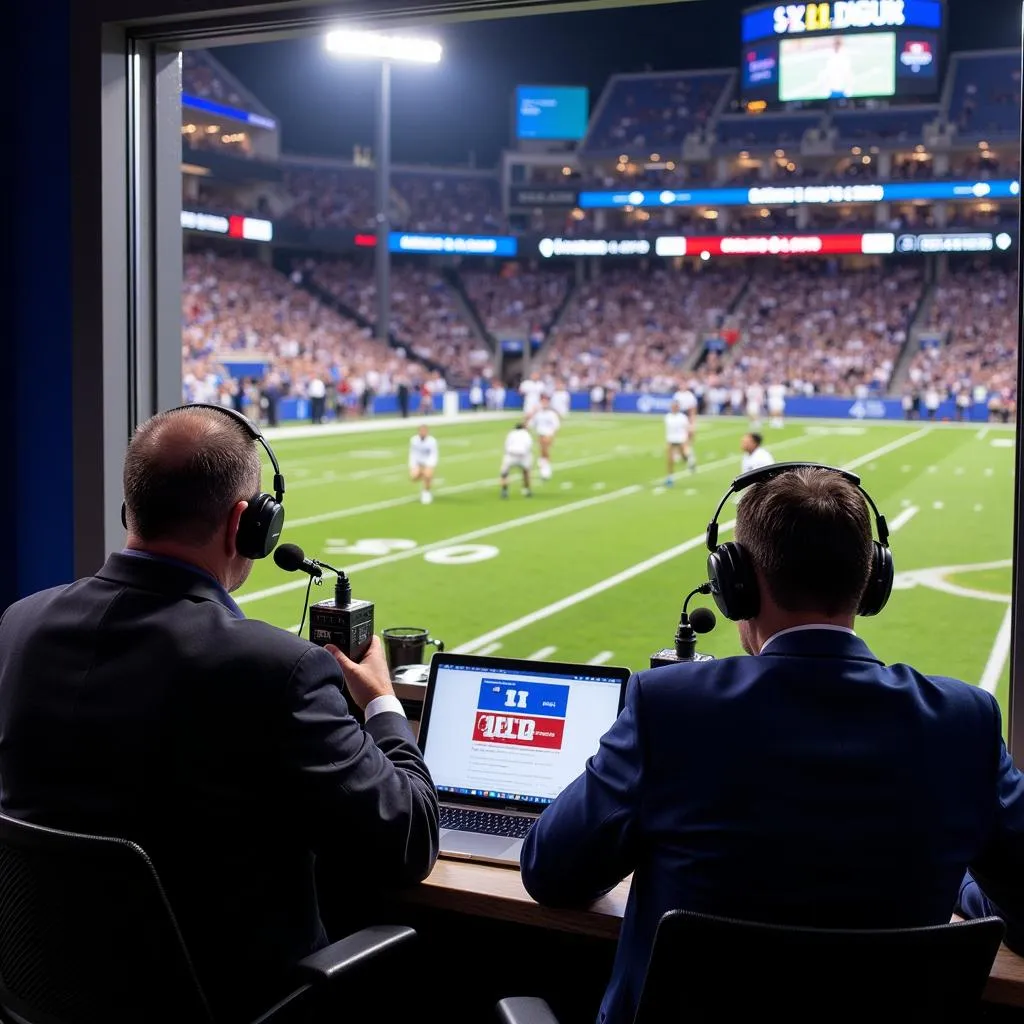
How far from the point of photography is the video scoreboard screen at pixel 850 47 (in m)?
41.3

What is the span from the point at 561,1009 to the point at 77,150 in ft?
8.88

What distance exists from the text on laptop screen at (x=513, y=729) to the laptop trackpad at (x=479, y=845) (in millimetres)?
150

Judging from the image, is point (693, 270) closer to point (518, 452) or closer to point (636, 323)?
point (636, 323)

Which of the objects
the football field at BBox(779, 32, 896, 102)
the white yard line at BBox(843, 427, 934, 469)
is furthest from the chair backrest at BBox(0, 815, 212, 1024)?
the football field at BBox(779, 32, 896, 102)

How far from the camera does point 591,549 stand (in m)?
13.0

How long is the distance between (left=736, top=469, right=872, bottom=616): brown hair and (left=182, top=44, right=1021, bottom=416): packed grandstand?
115 ft

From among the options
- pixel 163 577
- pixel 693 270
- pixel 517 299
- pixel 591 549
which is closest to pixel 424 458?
pixel 591 549

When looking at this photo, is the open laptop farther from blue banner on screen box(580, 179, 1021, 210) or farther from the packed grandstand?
blue banner on screen box(580, 179, 1021, 210)

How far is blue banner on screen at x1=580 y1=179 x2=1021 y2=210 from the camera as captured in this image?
4312 cm

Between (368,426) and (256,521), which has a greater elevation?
(256,521)

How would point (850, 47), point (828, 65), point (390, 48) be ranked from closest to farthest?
point (390, 48), point (850, 47), point (828, 65)

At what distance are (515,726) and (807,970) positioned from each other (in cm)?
124

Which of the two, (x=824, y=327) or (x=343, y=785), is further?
(x=824, y=327)

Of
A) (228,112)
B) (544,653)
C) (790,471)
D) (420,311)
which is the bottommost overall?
(544,653)
